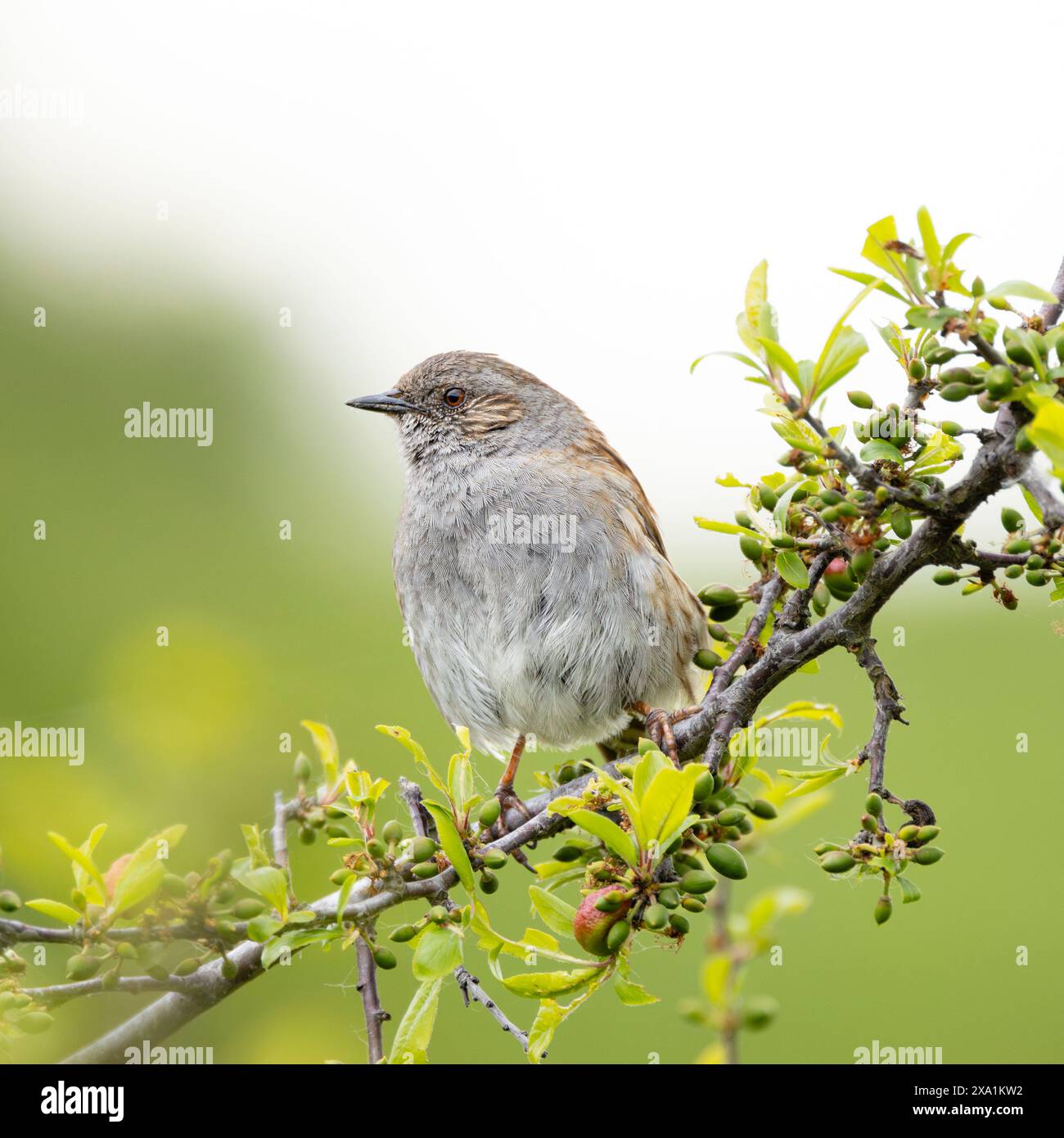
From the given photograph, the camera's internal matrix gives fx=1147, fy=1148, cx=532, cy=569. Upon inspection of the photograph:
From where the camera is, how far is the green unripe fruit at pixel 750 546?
9.30ft

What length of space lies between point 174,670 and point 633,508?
227 centimetres

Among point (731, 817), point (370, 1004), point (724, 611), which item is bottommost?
point (370, 1004)

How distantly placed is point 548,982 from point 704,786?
0.53 meters

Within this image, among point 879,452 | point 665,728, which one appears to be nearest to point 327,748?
point 665,728

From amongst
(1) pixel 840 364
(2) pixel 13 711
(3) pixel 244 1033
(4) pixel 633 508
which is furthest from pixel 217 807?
(1) pixel 840 364

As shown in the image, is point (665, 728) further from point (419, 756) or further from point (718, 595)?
point (419, 756)

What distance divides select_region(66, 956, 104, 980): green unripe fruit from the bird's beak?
2758mm

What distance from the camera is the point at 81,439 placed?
762 centimetres

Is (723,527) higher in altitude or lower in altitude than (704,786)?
higher

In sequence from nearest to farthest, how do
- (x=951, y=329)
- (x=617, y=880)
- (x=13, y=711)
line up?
(x=951, y=329), (x=617, y=880), (x=13, y=711)

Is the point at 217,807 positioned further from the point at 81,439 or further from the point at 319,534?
the point at 81,439

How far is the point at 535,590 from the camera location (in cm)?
412

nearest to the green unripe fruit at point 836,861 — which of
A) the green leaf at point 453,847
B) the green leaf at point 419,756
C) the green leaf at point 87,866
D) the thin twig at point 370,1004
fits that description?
the green leaf at point 453,847

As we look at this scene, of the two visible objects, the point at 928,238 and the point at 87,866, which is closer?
the point at 928,238
